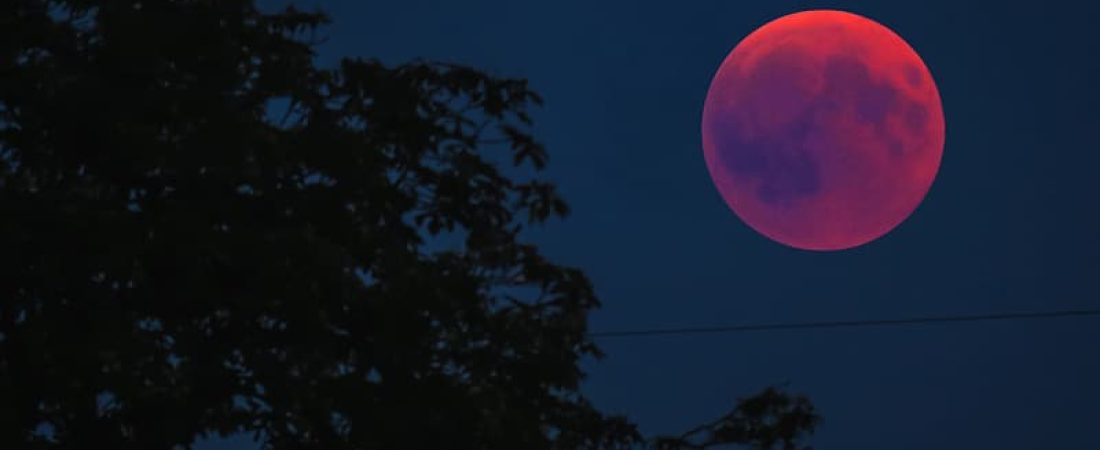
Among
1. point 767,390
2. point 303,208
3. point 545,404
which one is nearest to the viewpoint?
point 303,208

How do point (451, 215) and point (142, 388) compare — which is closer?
point (142, 388)

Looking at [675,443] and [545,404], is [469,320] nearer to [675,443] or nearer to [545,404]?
[545,404]

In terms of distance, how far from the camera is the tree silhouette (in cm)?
1103

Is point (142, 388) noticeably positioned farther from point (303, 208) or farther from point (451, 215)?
point (451, 215)

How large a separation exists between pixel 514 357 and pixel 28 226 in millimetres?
4130

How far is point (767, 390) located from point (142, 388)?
7.97m

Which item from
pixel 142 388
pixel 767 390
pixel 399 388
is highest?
pixel 767 390

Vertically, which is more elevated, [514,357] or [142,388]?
[514,357]

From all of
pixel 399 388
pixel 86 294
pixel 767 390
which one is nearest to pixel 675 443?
pixel 767 390

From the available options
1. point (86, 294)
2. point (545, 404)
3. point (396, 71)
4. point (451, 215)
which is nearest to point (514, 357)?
point (545, 404)

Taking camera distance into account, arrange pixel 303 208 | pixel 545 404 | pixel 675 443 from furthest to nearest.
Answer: pixel 675 443 < pixel 545 404 < pixel 303 208

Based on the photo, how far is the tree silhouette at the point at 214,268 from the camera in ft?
36.2

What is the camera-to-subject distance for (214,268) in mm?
11734

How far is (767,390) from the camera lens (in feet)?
54.7
